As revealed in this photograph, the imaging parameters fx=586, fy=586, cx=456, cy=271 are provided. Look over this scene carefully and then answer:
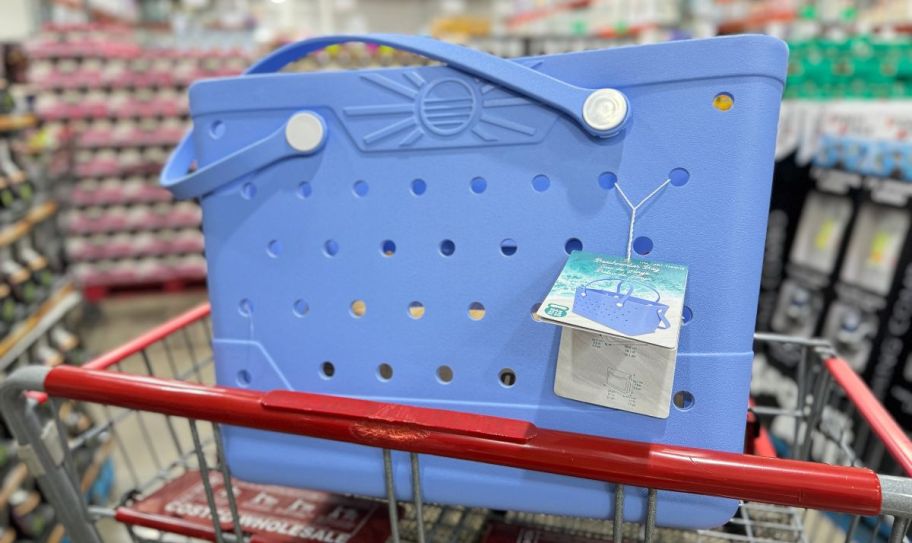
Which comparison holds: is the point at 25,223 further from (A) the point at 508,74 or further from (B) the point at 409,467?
(A) the point at 508,74

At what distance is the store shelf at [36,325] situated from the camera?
1.98m

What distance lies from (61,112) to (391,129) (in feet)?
16.1

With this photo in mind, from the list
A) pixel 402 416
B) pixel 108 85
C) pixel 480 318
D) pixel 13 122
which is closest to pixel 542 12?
pixel 108 85

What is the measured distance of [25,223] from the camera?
255 cm

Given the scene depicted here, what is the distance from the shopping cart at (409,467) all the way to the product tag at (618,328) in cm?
6

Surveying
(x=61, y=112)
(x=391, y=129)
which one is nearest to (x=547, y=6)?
(x=61, y=112)

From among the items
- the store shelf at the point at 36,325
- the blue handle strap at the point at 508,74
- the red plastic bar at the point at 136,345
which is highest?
the blue handle strap at the point at 508,74

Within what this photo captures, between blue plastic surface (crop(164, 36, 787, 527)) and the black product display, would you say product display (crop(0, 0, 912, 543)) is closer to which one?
blue plastic surface (crop(164, 36, 787, 527))

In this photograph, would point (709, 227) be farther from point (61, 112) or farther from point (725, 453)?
point (61, 112)

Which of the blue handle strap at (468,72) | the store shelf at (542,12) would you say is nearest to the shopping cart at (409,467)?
the blue handle strap at (468,72)

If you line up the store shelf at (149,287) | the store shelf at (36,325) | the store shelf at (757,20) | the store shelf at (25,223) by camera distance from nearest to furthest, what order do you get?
the store shelf at (36,325) < the store shelf at (25,223) < the store shelf at (757,20) < the store shelf at (149,287)

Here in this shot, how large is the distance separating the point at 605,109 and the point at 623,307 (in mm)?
208

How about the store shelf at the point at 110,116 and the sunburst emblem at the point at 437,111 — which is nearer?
the sunburst emblem at the point at 437,111

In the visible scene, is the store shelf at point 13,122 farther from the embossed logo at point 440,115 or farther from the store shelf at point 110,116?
the embossed logo at point 440,115
